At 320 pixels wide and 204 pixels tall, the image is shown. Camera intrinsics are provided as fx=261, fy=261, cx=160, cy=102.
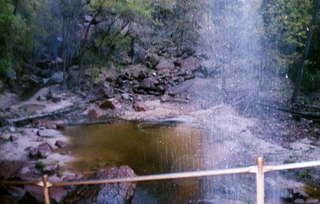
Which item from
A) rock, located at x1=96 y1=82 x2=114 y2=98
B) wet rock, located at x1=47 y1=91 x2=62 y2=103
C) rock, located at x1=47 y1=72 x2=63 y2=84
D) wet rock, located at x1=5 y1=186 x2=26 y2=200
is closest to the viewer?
wet rock, located at x1=5 y1=186 x2=26 y2=200

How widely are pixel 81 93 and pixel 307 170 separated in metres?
9.10

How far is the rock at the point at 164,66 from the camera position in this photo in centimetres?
1395

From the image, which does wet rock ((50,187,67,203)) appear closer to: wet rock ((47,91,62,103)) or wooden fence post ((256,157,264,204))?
wooden fence post ((256,157,264,204))

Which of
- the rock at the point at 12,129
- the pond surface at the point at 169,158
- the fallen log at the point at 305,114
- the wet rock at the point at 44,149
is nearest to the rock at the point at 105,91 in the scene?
the pond surface at the point at 169,158

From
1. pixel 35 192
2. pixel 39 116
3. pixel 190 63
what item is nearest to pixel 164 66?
pixel 190 63

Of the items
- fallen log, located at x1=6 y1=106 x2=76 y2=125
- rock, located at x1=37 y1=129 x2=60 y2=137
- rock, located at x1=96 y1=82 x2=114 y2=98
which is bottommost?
rock, located at x1=37 y1=129 x2=60 y2=137

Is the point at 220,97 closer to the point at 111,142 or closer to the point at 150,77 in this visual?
the point at 150,77

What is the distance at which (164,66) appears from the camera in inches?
554

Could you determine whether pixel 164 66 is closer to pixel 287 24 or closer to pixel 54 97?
pixel 54 97

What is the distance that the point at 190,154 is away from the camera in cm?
577

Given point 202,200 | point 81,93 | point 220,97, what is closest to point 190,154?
point 202,200

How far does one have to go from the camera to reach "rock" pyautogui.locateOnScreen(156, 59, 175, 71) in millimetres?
13945

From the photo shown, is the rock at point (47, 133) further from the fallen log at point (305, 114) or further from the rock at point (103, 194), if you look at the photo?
the fallen log at point (305, 114)

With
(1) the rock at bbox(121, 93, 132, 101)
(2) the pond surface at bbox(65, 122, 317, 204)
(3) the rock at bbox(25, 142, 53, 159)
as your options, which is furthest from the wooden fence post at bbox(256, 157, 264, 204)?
(1) the rock at bbox(121, 93, 132, 101)
